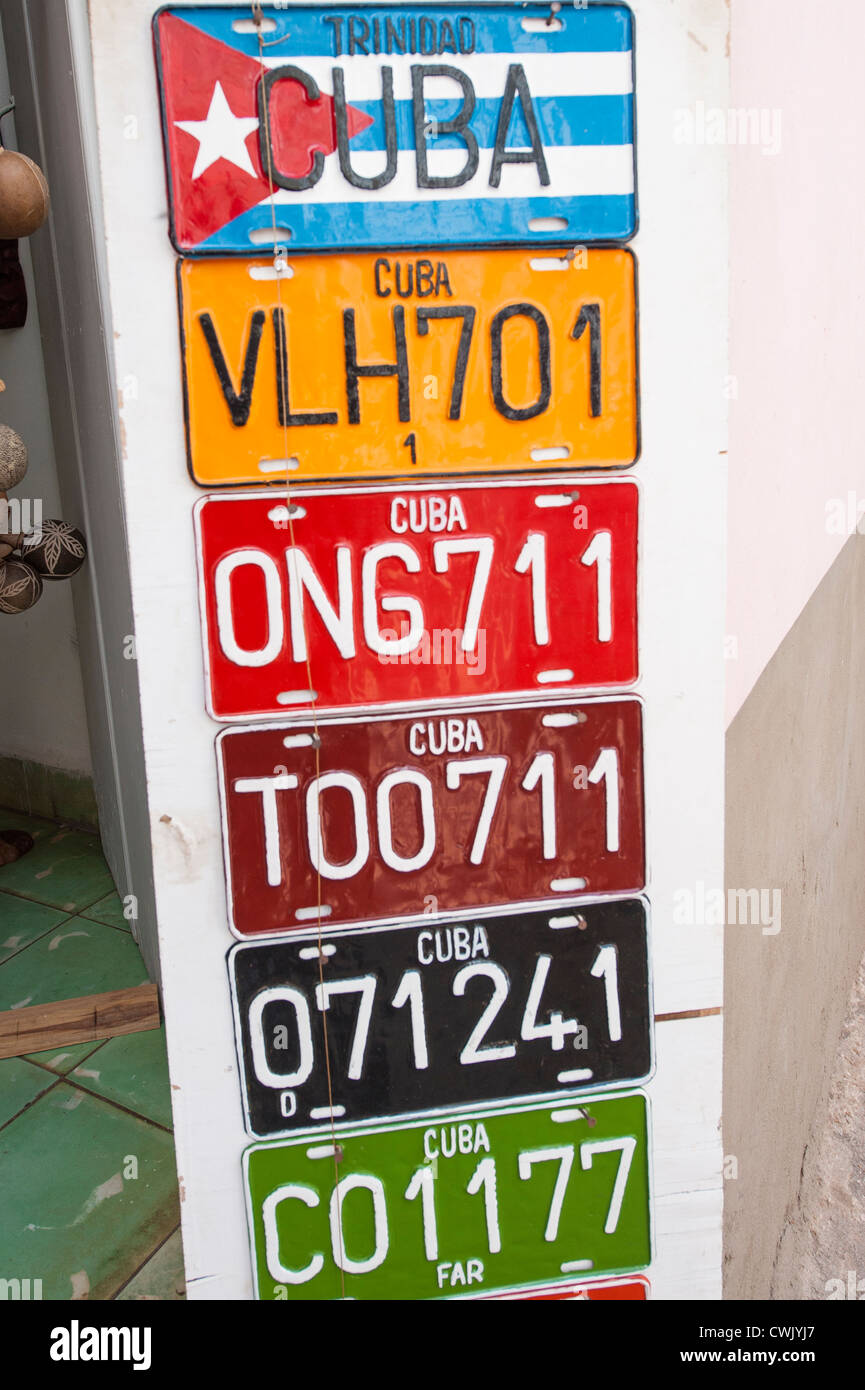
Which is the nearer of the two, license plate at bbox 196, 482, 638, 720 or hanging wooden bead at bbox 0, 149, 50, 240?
license plate at bbox 196, 482, 638, 720

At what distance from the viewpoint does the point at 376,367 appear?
3.15ft

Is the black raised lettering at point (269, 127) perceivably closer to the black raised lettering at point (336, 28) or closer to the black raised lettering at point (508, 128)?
the black raised lettering at point (336, 28)

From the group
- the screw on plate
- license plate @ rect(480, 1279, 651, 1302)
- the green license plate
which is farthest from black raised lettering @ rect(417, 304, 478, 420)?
the screw on plate

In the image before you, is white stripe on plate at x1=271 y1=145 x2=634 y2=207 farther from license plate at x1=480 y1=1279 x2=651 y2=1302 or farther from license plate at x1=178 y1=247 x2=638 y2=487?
license plate at x1=480 y1=1279 x2=651 y2=1302

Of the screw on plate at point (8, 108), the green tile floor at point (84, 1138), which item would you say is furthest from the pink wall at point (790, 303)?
the screw on plate at point (8, 108)

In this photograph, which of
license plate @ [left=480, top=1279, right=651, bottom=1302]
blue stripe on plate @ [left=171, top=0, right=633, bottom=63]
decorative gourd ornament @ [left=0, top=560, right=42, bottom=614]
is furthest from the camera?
decorative gourd ornament @ [left=0, top=560, right=42, bottom=614]

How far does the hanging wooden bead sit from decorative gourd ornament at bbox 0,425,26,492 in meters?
0.46

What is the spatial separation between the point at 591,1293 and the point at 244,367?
1.07m

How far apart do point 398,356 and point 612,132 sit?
28 cm

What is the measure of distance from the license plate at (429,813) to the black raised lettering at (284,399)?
0.96ft

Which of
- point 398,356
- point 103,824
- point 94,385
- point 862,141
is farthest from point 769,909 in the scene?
point 103,824

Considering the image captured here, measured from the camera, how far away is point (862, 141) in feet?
5.98

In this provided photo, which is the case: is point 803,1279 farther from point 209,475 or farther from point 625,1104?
point 209,475

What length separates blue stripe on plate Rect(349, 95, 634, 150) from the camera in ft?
3.01
